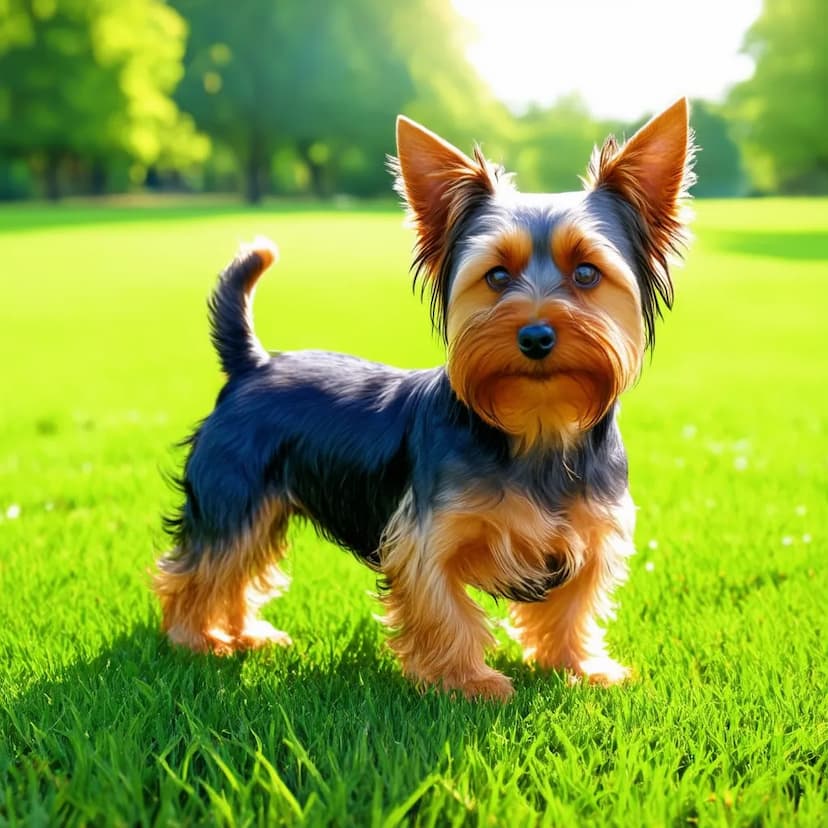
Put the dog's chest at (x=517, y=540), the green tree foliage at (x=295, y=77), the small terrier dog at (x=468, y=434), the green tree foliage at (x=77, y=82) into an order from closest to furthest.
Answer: the small terrier dog at (x=468, y=434)
the dog's chest at (x=517, y=540)
the green tree foliage at (x=77, y=82)
the green tree foliage at (x=295, y=77)

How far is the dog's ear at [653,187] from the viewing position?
3.54m

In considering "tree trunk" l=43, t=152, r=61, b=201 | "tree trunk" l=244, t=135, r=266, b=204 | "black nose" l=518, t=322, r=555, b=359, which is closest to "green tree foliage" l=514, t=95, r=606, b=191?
"tree trunk" l=244, t=135, r=266, b=204

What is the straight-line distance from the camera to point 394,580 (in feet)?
13.1

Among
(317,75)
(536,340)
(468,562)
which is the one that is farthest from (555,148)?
(536,340)

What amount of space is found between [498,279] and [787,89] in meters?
59.7

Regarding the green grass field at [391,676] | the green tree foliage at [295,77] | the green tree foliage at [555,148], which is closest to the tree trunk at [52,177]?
the green tree foliage at [295,77]

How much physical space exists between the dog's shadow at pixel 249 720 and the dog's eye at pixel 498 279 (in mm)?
1519

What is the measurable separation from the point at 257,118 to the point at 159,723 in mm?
60997

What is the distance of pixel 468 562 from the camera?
3879 mm

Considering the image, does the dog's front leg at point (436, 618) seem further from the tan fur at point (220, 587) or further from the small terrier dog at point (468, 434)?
the tan fur at point (220, 587)

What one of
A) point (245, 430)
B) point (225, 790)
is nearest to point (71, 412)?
point (245, 430)

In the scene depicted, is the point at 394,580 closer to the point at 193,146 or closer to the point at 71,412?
the point at 71,412

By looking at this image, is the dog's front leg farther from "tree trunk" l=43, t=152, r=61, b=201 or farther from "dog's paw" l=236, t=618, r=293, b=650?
"tree trunk" l=43, t=152, r=61, b=201

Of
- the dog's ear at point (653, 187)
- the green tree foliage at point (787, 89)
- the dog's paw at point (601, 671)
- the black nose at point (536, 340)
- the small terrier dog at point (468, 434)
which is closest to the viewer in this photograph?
the black nose at point (536, 340)
